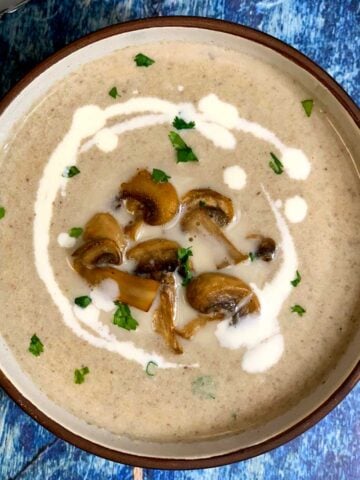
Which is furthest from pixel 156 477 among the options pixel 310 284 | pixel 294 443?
pixel 310 284

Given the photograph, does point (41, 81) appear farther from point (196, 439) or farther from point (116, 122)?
point (196, 439)

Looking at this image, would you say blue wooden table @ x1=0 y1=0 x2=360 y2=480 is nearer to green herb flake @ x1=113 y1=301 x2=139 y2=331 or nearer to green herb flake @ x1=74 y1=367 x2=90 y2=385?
green herb flake @ x1=74 y1=367 x2=90 y2=385

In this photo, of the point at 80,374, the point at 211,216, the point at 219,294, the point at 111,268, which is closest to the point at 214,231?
the point at 211,216

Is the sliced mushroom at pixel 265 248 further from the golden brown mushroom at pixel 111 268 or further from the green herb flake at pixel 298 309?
the golden brown mushroom at pixel 111 268

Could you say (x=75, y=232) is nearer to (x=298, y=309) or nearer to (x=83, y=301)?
(x=83, y=301)

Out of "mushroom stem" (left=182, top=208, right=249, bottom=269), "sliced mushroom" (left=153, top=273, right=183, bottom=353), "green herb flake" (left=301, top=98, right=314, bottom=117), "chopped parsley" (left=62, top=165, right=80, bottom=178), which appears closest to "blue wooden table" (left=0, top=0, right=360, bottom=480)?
"green herb flake" (left=301, top=98, right=314, bottom=117)

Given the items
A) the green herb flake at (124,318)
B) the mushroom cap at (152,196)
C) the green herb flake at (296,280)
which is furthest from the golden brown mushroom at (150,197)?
the green herb flake at (296,280)
